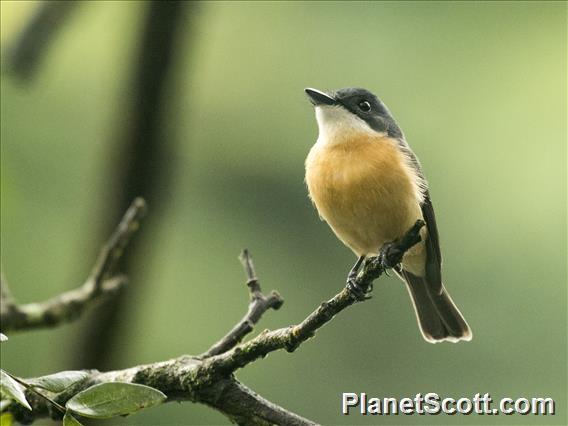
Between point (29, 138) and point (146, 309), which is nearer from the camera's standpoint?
point (146, 309)

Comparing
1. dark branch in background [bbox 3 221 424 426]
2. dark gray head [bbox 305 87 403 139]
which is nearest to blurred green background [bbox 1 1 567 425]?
dark gray head [bbox 305 87 403 139]

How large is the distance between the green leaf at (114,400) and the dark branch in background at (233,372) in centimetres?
49

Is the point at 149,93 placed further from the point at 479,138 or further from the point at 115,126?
the point at 479,138

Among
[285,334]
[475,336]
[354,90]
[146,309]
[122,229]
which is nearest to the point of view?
[285,334]

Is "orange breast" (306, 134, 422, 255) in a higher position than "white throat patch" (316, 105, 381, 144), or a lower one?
lower

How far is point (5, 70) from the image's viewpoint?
4.06 m

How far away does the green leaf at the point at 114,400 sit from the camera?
1.71 m

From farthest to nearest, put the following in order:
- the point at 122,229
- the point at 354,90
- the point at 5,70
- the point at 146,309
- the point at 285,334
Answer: the point at 146,309, the point at 5,70, the point at 354,90, the point at 122,229, the point at 285,334

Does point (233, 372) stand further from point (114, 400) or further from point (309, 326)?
point (114, 400)

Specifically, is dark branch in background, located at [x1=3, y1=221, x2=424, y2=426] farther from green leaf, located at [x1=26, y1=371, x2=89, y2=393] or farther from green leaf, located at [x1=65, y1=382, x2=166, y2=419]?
green leaf, located at [x1=65, y1=382, x2=166, y2=419]

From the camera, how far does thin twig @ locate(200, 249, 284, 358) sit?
2607 millimetres

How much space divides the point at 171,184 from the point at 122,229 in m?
0.94

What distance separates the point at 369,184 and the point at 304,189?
165cm

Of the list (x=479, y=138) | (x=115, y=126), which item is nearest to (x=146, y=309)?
(x=115, y=126)
